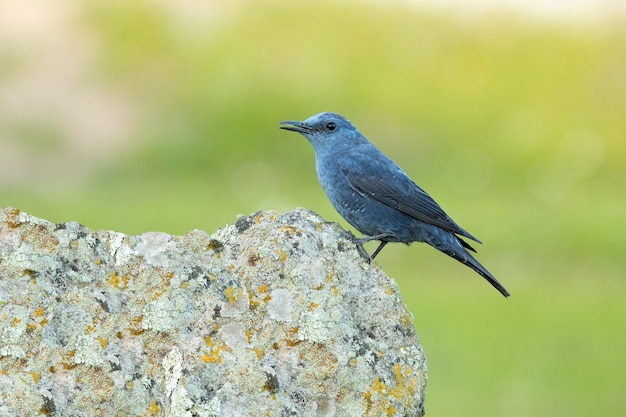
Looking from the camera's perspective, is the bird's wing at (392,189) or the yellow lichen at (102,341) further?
the bird's wing at (392,189)

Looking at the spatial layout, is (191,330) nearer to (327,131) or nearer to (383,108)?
(327,131)

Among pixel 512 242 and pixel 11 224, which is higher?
pixel 512 242

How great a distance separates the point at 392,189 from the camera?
777 centimetres

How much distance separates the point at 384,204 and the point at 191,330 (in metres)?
2.60

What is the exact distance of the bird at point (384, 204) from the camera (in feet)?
25.1

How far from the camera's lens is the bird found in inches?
302

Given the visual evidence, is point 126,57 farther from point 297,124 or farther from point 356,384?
point 356,384

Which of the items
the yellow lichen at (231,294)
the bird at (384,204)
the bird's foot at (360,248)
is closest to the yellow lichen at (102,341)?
the yellow lichen at (231,294)

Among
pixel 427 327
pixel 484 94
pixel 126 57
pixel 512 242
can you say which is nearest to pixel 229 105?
pixel 126 57

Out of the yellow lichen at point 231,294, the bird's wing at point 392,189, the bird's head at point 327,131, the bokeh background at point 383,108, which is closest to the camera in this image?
the yellow lichen at point 231,294

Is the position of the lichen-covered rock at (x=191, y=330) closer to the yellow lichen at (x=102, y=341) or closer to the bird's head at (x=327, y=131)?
the yellow lichen at (x=102, y=341)

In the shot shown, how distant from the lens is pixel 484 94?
29.5m

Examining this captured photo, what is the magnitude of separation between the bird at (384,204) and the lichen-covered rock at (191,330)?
1900 millimetres

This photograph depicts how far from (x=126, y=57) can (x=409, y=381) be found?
84.2 ft
